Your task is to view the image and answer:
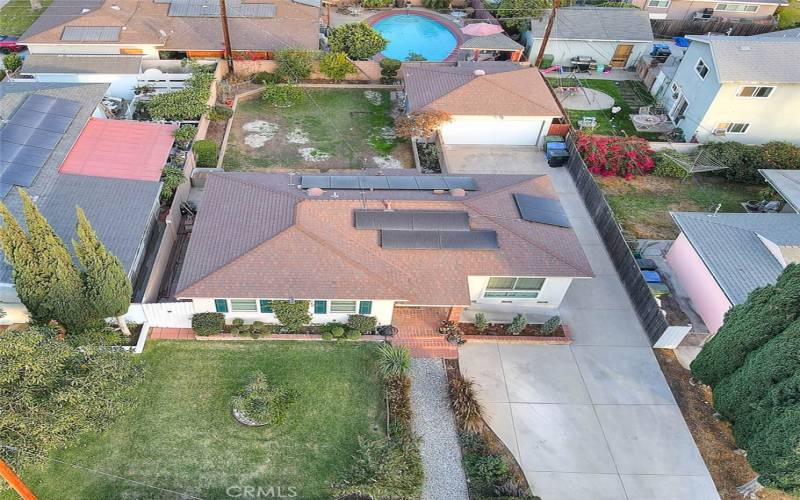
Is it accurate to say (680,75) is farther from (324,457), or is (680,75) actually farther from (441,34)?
(324,457)

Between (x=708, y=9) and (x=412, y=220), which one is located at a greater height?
(x=708, y=9)

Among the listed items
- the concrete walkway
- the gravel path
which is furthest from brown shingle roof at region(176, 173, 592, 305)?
the concrete walkway

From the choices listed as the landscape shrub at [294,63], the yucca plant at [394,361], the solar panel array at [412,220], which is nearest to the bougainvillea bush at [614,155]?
the solar panel array at [412,220]

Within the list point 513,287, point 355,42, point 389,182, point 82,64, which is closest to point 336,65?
point 355,42

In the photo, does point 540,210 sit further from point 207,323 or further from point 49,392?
point 49,392

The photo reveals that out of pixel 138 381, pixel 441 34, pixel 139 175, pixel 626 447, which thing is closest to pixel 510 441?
pixel 626 447

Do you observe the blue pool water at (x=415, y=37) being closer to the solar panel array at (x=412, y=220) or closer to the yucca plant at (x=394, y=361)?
the solar panel array at (x=412, y=220)

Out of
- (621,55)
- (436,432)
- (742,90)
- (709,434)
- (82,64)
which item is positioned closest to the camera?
(436,432)
